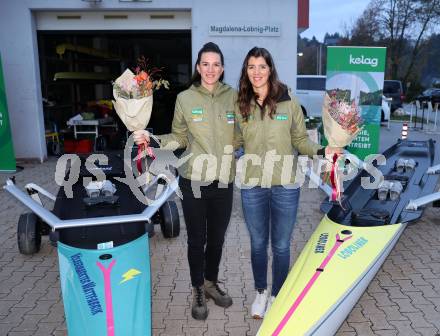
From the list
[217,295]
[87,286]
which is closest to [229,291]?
[217,295]

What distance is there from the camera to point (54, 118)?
1163 centimetres

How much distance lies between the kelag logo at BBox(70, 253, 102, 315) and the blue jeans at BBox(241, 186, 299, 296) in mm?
1160

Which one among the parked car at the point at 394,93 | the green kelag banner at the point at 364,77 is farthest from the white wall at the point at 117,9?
the parked car at the point at 394,93

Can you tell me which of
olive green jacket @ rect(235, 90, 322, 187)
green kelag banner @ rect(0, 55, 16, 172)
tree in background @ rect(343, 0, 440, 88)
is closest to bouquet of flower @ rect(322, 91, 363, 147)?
olive green jacket @ rect(235, 90, 322, 187)

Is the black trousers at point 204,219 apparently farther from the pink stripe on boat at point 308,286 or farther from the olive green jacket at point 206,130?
the pink stripe on boat at point 308,286

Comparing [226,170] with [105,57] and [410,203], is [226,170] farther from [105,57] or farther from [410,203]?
[105,57]

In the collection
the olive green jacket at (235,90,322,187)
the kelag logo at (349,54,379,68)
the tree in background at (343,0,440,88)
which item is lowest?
the olive green jacket at (235,90,322,187)

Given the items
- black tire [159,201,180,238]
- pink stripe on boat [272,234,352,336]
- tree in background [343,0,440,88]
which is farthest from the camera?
tree in background [343,0,440,88]

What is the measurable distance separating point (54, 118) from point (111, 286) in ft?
32.2

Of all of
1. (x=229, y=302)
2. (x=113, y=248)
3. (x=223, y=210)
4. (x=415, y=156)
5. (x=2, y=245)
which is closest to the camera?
(x=113, y=248)

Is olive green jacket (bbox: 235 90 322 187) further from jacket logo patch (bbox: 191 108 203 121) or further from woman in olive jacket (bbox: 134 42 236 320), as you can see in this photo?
jacket logo patch (bbox: 191 108 203 121)

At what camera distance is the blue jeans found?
3.10 metres

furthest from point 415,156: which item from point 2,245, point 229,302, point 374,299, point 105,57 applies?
point 105,57

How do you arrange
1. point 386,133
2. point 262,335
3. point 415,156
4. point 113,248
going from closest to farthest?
point 262,335 < point 113,248 < point 415,156 < point 386,133
